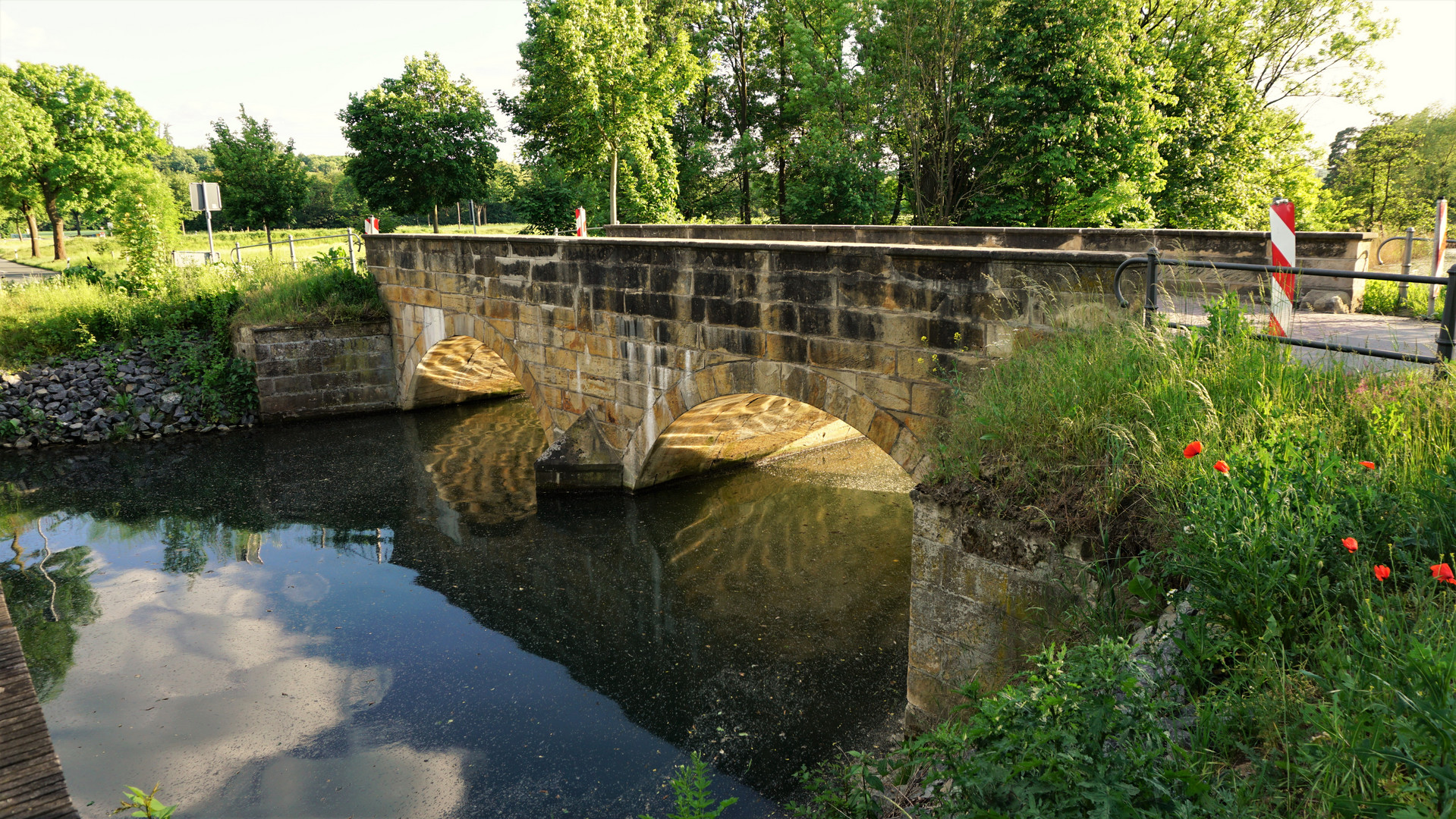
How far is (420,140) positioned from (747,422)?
19115 mm

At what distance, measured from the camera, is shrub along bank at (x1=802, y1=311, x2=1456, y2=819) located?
2104 millimetres

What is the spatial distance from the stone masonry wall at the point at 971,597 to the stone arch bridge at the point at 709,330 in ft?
5.31

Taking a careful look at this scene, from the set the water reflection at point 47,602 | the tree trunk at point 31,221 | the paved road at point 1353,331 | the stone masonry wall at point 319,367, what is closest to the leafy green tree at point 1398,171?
the paved road at point 1353,331

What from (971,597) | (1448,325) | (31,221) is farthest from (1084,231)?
(31,221)

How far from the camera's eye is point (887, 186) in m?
25.6

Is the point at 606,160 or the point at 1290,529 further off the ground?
the point at 606,160

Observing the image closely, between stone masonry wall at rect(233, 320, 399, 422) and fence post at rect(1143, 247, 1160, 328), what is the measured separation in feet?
40.0

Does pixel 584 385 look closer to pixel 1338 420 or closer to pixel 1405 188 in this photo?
pixel 1338 420

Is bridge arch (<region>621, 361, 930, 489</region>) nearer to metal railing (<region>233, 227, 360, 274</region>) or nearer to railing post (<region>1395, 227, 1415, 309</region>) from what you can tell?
railing post (<region>1395, 227, 1415, 309</region>)

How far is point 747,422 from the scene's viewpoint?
10.1 m

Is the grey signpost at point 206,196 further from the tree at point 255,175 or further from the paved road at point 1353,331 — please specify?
the paved road at point 1353,331

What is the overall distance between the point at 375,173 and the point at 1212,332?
82.2 feet

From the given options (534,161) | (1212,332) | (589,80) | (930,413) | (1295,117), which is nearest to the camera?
(1212,332)

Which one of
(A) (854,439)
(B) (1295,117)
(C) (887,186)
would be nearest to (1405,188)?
(B) (1295,117)
